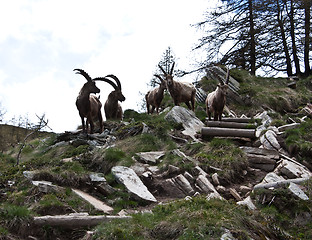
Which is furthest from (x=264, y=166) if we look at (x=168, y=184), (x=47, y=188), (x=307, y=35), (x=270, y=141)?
(x=307, y=35)

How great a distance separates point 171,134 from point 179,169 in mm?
2912

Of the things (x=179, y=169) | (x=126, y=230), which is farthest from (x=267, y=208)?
(x=126, y=230)

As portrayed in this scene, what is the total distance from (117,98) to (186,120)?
11.4 feet

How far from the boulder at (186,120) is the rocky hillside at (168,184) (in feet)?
0.15

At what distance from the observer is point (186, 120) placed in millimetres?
12703

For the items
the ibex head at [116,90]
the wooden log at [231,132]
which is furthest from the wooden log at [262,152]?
the ibex head at [116,90]

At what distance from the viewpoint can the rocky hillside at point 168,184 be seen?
18.6ft

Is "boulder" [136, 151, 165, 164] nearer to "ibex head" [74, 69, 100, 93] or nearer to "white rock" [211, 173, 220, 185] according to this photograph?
"white rock" [211, 173, 220, 185]

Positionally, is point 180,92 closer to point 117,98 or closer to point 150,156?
point 117,98

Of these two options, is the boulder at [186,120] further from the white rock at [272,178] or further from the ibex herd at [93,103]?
the white rock at [272,178]

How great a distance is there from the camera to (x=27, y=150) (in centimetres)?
1341

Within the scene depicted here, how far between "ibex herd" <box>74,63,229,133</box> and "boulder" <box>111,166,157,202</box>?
4.48m

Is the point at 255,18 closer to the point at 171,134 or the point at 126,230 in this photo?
the point at 171,134

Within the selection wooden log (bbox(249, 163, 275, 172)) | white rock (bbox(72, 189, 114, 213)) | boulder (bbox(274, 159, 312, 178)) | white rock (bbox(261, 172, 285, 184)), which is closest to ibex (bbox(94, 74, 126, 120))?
wooden log (bbox(249, 163, 275, 172))
